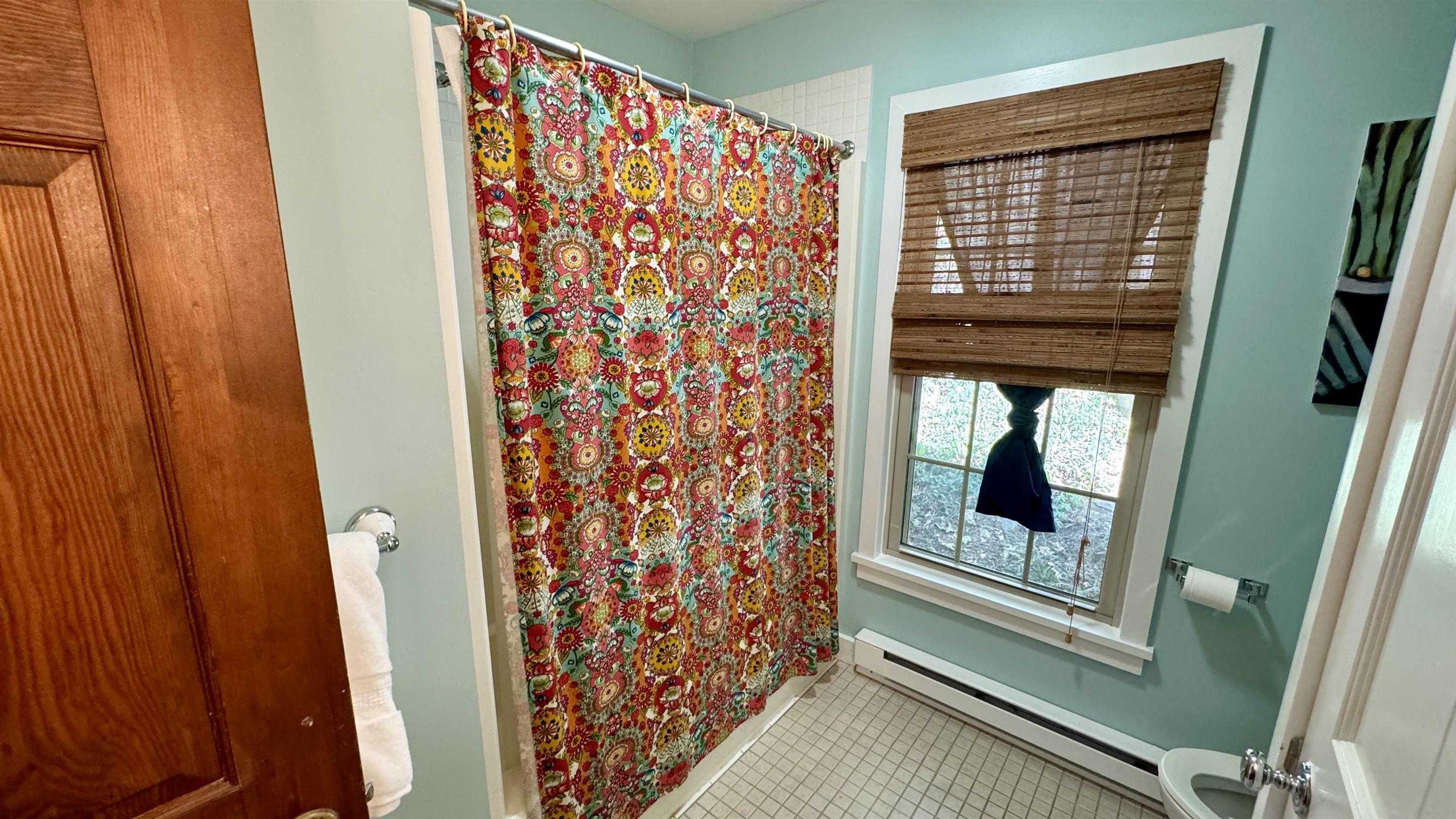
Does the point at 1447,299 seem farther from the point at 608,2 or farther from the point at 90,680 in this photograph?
the point at 608,2

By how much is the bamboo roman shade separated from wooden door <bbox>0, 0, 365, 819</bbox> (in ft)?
5.35

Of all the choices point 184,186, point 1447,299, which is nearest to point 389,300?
point 184,186

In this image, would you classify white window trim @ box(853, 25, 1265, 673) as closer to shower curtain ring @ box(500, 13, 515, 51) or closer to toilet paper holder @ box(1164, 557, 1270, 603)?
toilet paper holder @ box(1164, 557, 1270, 603)

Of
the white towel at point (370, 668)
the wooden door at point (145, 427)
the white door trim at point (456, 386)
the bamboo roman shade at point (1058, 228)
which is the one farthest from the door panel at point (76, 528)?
the bamboo roman shade at point (1058, 228)

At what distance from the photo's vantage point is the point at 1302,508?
51.7 inches

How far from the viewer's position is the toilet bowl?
1368mm

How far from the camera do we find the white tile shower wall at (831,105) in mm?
1770

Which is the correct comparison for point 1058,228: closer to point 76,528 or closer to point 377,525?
point 377,525

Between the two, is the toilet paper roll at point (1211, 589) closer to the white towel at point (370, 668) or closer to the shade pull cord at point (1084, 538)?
the shade pull cord at point (1084, 538)

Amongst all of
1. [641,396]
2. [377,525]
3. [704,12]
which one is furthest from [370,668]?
[704,12]

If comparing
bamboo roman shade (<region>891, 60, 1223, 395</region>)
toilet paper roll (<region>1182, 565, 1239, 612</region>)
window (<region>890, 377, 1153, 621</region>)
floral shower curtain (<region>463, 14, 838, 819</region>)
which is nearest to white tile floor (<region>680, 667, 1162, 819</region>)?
floral shower curtain (<region>463, 14, 838, 819</region>)

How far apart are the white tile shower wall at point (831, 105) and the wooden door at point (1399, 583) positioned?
1346 millimetres

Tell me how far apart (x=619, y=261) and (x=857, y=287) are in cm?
103

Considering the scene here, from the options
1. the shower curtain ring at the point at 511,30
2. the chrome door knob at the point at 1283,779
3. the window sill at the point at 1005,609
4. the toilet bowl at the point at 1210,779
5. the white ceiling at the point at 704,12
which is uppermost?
the white ceiling at the point at 704,12
